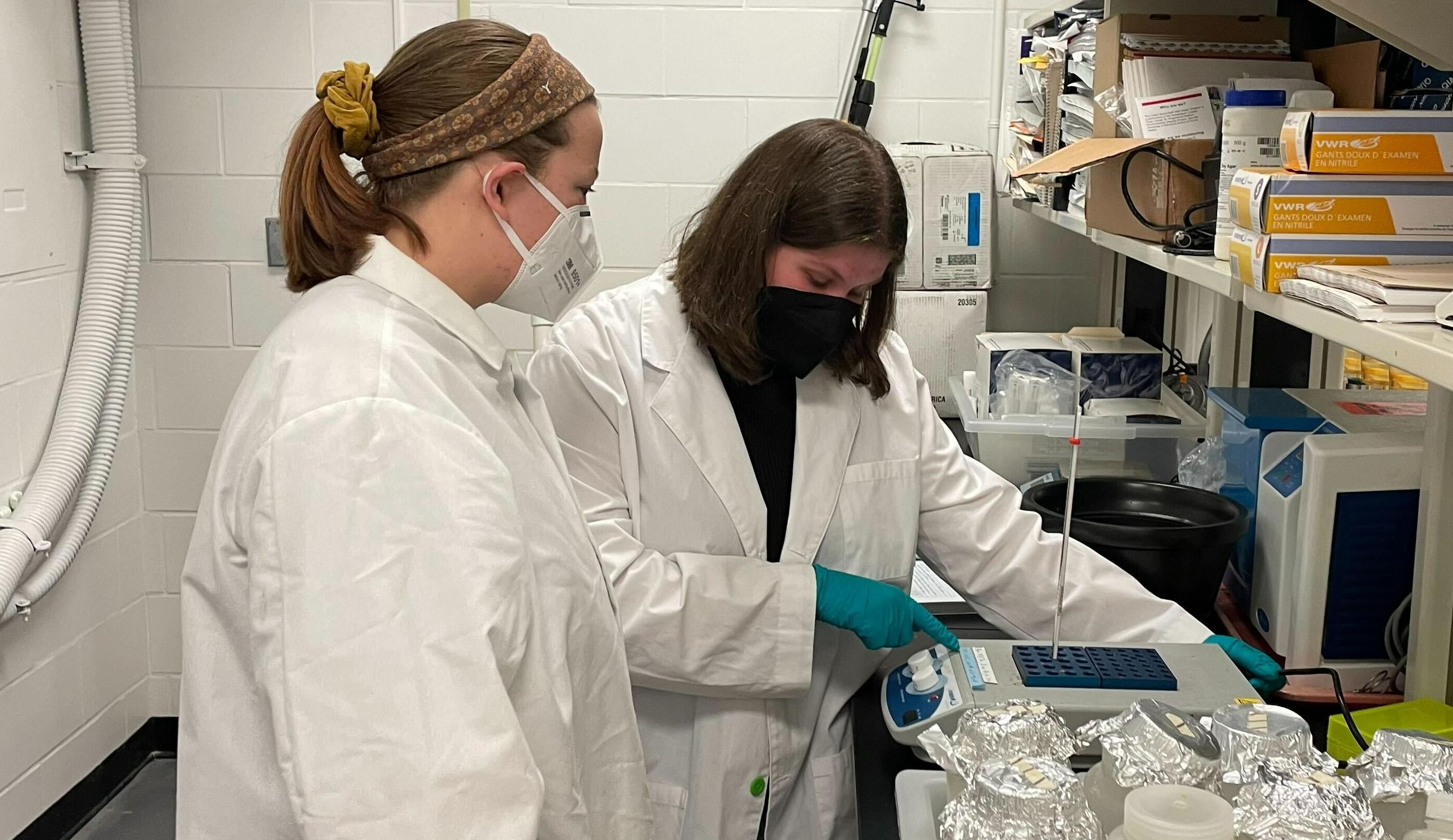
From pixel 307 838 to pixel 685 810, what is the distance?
82 centimetres

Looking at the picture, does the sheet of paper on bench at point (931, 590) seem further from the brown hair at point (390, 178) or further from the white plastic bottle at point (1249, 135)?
the brown hair at point (390, 178)

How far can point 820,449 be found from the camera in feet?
5.44

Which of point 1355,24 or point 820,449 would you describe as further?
point 820,449

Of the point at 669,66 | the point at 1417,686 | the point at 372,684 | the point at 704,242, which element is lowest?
the point at 1417,686

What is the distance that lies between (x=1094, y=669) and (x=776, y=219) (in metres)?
0.65

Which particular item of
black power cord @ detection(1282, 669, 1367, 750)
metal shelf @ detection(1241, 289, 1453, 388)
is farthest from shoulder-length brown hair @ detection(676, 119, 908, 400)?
black power cord @ detection(1282, 669, 1367, 750)

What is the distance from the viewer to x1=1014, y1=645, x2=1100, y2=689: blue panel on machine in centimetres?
129

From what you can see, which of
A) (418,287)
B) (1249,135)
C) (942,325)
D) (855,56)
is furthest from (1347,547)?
(855,56)

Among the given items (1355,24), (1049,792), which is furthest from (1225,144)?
(1049,792)

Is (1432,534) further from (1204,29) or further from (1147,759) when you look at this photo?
(1204,29)

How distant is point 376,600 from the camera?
84cm

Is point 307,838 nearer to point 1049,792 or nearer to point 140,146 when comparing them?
point 1049,792

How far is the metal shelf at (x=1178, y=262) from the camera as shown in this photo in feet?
4.29

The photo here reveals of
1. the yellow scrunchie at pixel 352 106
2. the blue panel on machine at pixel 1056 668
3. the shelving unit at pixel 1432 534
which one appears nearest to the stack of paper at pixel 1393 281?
the shelving unit at pixel 1432 534
